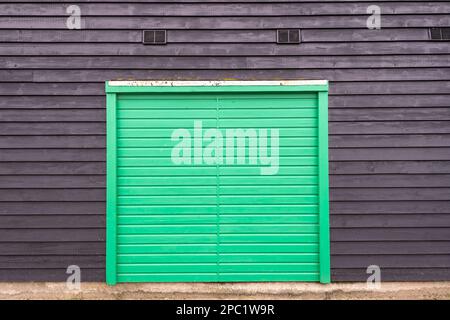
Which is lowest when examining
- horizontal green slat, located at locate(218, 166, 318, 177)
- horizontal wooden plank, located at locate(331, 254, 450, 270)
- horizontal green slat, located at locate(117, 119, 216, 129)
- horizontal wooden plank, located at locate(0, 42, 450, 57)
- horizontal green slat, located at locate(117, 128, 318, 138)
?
horizontal wooden plank, located at locate(331, 254, 450, 270)

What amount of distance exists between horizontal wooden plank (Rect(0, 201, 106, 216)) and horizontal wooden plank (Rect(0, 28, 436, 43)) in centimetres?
214

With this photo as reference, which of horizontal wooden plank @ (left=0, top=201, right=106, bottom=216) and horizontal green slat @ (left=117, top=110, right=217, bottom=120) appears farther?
horizontal green slat @ (left=117, top=110, right=217, bottom=120)

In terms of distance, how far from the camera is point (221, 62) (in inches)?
203

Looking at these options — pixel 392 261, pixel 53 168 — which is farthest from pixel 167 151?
pixel 392 261

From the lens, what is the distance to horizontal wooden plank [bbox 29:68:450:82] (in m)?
5.11

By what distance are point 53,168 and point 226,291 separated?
2782 mm

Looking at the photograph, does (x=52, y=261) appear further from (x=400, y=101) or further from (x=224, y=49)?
(x=400, y=101)

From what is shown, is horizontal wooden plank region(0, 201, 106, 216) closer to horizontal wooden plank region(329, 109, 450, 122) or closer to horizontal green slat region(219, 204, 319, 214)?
horizontal green slat region(219, 204, 319, 214)

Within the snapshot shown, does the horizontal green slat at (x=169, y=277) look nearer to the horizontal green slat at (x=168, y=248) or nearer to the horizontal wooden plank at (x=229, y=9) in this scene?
the horizontal green slat at (x=168, y=248)

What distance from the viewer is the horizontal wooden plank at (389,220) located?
200 inches

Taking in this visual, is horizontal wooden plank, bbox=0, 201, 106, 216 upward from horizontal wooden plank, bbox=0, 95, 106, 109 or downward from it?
downward

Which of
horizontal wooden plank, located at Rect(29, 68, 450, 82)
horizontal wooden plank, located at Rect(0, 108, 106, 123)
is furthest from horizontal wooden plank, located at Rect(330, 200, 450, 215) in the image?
horizontal wooden plank, located at Rect(0, 108, 106, 123)

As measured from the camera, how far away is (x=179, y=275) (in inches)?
202

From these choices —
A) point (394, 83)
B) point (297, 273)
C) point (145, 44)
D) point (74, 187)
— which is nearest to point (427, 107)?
point (394, 83)
